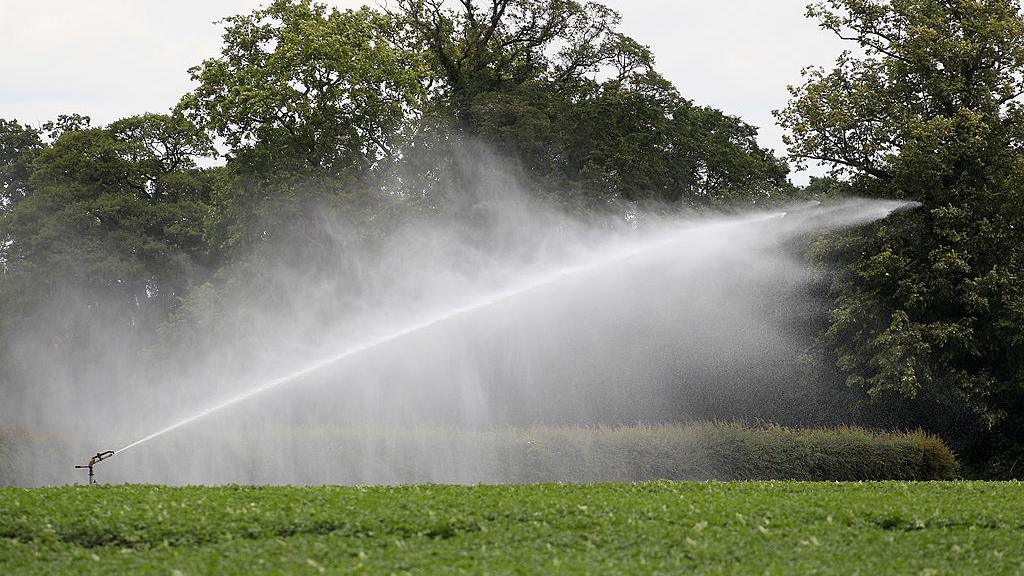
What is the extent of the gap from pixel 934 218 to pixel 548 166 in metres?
14.1

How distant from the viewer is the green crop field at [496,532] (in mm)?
9234

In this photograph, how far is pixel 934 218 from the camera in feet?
93.7

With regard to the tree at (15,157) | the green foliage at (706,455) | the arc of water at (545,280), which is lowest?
the green foliage at (706,455)

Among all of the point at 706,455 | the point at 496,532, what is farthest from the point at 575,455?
the point at 496,532

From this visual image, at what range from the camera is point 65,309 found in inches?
1912

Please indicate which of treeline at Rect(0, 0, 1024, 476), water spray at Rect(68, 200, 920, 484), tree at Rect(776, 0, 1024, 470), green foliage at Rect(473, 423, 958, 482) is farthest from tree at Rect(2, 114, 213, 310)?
green foliage at Rect(473, 423, 958, 482)

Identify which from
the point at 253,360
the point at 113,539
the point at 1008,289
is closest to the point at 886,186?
the point at 1008,289

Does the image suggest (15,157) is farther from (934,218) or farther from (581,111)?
(934,218)

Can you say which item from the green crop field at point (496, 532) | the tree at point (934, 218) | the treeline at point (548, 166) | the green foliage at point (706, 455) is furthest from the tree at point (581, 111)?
the green crop field at point (496, 532)

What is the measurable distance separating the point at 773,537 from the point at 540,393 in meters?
24.1

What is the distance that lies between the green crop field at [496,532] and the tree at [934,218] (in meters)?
14.7

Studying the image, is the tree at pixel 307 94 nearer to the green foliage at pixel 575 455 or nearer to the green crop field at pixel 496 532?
the green foliage at pixel 575 455

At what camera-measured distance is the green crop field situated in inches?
364

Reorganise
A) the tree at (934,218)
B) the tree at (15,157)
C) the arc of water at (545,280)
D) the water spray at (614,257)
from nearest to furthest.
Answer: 1. the tree at (934,218)
2. the water spray at (614,257)
3. the arc of water at (545,280)
4. the tree at (15,157)
